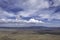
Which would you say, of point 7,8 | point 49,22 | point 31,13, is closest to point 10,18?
point 7,8

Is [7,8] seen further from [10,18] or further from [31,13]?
[31,13]

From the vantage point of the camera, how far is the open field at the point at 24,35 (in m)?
2.01

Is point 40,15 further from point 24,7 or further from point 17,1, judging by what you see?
point 17,1

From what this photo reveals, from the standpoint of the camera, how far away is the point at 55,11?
2.06m

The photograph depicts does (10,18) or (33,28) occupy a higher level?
(10,18)

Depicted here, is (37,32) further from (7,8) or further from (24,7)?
(7,8)

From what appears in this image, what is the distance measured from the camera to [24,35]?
205 centimetres

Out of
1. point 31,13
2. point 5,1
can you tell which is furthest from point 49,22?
point 5,1

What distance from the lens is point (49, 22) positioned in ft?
6.68

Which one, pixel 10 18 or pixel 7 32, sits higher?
pixel 10 18

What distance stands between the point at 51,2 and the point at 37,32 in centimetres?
53

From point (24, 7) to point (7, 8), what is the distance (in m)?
0.28

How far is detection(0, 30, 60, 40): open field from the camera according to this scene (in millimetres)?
2012

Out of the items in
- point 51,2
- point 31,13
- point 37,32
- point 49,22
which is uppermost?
point 51,2
